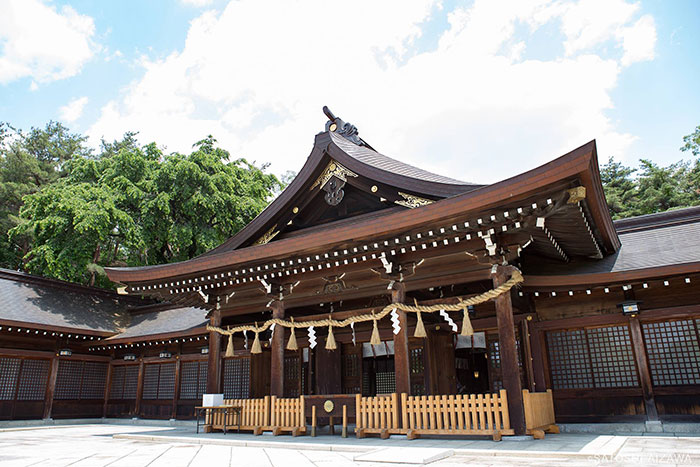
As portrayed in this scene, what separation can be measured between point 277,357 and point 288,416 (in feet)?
4.37

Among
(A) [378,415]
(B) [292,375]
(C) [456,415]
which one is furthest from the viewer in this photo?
(B) [292,375]

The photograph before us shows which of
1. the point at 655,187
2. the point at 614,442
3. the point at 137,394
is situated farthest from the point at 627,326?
the point at 655,187

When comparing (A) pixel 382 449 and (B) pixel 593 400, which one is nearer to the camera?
(A) pixel 382 449

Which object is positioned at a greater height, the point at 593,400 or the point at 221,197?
the point at 221,197

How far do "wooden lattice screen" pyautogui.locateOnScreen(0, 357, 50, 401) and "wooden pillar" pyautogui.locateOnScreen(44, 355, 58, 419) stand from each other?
12 centimetres

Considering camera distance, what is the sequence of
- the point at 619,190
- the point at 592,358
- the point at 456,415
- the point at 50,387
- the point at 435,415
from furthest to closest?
the point at 619,190
the point at 50,387
the point at 592,358
the point at 456,415
the point at 435,415

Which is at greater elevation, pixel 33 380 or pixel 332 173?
pixel 332 173

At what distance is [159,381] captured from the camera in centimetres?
1653

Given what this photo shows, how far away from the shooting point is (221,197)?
78.3 ft

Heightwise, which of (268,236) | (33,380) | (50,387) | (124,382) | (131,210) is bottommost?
(50,387)

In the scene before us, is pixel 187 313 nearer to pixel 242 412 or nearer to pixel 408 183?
pixel 242 412

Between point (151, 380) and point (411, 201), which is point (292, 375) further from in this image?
point (411, 201)

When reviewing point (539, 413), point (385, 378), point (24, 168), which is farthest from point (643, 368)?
point (24, 168)

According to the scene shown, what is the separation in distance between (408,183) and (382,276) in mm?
2049
